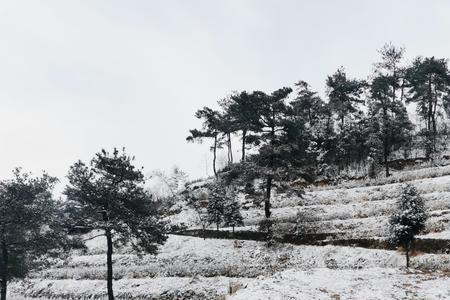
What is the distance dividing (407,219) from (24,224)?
24621 mm

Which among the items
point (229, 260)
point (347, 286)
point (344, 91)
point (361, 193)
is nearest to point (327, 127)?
point (344, 91)

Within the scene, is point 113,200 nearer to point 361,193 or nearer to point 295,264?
point 295,264

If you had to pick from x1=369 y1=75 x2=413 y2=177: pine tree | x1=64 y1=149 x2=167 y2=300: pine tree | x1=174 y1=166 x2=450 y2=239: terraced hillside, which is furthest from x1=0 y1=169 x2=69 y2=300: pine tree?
x1=369 y1=75 x2=413 y2=177: pine tree

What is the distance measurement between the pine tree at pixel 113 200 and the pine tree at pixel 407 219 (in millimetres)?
14935

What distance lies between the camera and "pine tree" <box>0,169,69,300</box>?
28734mm

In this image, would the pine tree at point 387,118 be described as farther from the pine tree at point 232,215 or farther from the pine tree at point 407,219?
the pine tree at point 407,219

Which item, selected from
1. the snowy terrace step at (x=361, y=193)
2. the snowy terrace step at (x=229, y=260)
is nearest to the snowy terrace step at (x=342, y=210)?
the snowy terrace step at (x=361, y=193)

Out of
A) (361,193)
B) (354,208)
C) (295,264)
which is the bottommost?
(295,264)

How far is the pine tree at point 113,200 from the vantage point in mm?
28109

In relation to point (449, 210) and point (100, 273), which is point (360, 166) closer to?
point (449, 210)

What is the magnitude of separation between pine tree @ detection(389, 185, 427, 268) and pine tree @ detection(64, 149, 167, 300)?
588 inches

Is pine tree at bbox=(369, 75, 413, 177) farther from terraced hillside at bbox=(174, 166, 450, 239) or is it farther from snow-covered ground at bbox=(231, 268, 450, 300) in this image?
snow-covered ground at bbox=(231, 268, 450, 300)

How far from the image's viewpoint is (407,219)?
2703 cm

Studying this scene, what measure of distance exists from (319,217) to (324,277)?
787 inches
